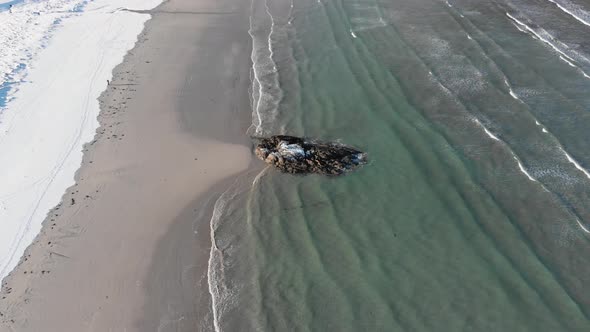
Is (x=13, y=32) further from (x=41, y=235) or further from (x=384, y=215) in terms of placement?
(x=384, y=215)

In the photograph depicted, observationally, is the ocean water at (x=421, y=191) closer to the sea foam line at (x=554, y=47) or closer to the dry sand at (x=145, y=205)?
the sea foam line at (x=554, y=47)

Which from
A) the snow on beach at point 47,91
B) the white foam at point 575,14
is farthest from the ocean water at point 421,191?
the snow on beach at point 47,91

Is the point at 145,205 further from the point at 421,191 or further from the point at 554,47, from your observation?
the point at 554,47

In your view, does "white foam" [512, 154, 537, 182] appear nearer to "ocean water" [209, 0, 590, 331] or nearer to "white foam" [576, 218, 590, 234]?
"ocean water" [209, 0, 590, 331]

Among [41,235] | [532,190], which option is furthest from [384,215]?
[41,235]

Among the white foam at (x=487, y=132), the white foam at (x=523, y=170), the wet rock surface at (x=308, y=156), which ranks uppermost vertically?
the white foam at (x=487, y=132)

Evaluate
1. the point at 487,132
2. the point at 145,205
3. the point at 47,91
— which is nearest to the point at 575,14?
the point at 487,132
